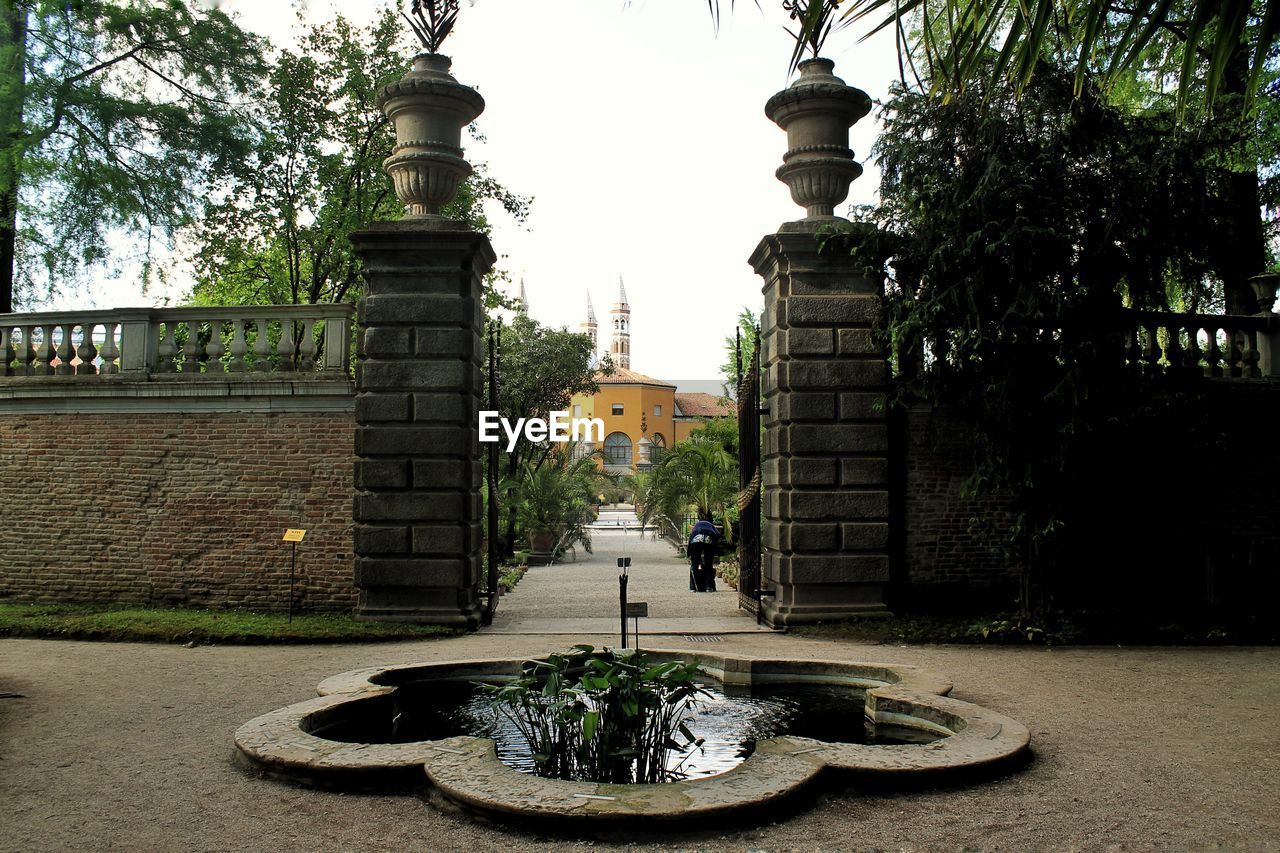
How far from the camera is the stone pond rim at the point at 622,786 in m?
4.14

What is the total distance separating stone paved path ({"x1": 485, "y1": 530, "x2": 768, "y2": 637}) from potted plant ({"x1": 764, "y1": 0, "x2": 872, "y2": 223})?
4637mm

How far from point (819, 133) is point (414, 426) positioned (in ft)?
17.1

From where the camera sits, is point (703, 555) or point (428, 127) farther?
point (703, 555)

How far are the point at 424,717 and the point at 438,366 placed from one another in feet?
14.7

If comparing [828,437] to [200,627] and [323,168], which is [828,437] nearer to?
[200,627]

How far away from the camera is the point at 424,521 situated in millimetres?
9953

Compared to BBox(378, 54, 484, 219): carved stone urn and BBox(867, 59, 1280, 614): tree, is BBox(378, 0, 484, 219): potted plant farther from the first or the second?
BBox(867, 59, 1280, 614): tree

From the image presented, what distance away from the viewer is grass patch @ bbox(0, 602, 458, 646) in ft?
30.0

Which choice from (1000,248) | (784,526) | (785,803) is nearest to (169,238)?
(784,526)

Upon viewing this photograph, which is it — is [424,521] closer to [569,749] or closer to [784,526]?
[784,526]

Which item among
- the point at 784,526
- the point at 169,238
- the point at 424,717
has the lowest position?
the point at 424,717

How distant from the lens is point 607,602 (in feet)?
42.8

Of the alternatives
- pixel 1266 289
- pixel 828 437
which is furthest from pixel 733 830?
pixel 1266 289

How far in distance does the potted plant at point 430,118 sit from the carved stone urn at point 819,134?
3.31 meters
